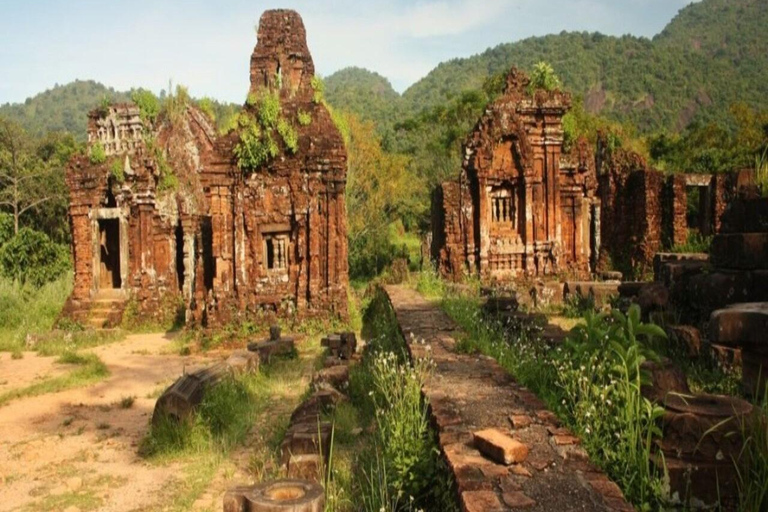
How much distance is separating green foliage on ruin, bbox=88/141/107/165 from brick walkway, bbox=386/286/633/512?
46.3 feet

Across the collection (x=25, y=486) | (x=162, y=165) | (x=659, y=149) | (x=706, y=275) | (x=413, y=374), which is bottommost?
(x=25, y=486)

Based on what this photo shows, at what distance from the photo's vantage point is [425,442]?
4.10 m

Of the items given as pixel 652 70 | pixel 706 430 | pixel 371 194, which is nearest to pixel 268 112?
pixel 706 430

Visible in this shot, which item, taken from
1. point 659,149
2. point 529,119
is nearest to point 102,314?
point 529,119

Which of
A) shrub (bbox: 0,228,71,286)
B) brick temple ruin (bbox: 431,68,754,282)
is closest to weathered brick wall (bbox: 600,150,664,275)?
brick temple ruin (bbox: 431,68,754,282)

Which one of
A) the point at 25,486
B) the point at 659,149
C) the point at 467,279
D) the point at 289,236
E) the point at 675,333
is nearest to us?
the point at 25,486

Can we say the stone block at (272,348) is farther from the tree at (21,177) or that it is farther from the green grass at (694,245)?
the tree at (21,177)

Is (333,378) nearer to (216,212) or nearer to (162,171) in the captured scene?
(216,212)

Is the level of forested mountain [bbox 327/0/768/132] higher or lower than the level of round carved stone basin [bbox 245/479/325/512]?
higher

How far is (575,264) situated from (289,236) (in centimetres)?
747

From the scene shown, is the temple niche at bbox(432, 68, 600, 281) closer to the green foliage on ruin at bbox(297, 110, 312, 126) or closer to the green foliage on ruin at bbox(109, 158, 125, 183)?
the green foliage on ruin at bbox(297, 110, 312, 126)

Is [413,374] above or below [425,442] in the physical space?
above

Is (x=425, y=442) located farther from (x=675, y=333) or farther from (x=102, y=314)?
(x=102, y=314)

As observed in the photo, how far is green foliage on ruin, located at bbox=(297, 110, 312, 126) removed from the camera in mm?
13359
